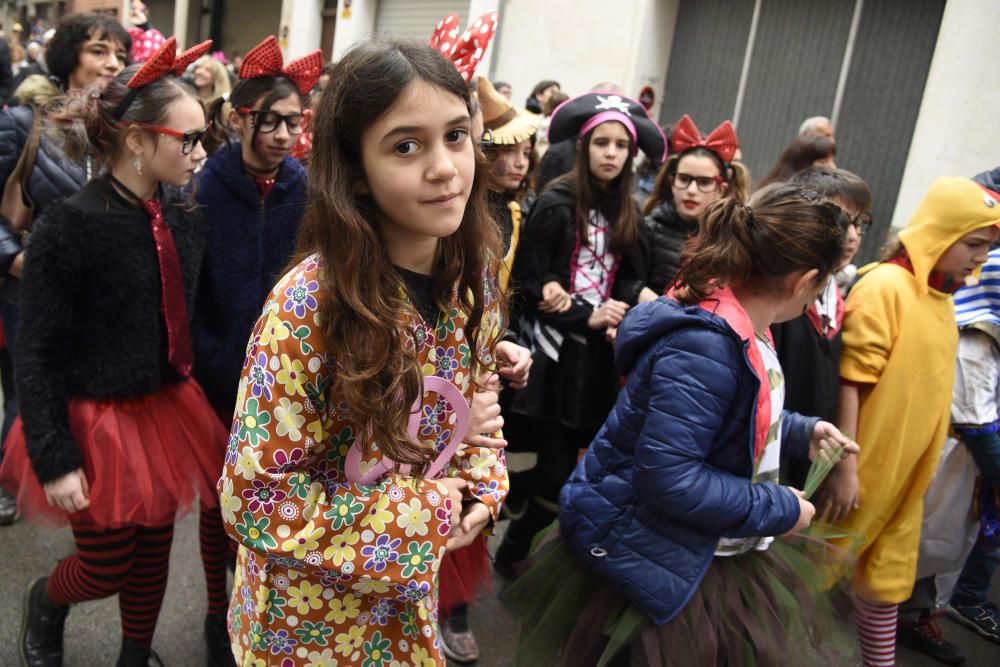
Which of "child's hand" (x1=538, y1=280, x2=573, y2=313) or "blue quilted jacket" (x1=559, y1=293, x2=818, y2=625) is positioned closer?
"blue quilted jacket" (x1=559, y1=293, x2=818, y2=625)

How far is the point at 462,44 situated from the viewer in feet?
5.10

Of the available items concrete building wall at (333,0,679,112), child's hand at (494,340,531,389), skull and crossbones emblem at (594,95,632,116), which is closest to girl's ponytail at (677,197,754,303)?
child's hand at (494,340,531,389)

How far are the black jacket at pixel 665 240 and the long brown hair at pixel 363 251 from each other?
2217 mm

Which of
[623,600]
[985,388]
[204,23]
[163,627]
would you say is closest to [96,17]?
[163,627]

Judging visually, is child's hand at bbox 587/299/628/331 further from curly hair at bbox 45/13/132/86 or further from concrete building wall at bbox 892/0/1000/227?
concrete building wall at bbox 892/0/1000/227

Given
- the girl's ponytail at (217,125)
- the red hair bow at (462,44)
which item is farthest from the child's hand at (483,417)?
the girl's ponytail at (217,125)

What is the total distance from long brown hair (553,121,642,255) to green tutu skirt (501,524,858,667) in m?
1.50

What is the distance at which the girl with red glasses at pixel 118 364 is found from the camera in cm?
205

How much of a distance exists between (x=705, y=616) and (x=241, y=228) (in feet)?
6.18

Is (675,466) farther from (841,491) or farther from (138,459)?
(138,459)

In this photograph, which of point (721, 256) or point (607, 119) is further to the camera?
point (607, 119)

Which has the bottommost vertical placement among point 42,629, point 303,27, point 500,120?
point 42,629

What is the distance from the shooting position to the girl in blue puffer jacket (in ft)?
6.11

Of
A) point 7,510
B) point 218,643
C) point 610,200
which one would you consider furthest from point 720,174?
point 7,510
